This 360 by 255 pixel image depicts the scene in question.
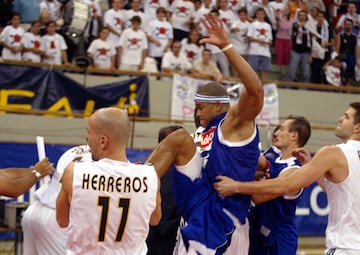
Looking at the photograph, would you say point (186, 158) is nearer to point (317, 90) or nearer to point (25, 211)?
point (25, 211)

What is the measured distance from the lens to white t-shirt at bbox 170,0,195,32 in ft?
60.7

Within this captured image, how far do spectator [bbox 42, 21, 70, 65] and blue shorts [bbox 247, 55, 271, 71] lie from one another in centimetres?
467

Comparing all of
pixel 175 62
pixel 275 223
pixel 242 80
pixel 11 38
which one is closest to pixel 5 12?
pixel 11 38

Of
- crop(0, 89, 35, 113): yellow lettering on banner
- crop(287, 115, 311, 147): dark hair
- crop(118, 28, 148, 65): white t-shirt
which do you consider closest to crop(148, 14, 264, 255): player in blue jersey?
crop(287, 115, 311, 147): dark hair

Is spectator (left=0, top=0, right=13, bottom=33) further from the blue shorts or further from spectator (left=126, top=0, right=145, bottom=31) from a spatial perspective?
the blue shorts

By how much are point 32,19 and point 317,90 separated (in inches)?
290

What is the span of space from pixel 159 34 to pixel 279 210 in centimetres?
1122

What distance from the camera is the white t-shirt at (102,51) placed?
1695 centimetres

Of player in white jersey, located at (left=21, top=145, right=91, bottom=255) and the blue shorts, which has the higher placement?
the blue shorts

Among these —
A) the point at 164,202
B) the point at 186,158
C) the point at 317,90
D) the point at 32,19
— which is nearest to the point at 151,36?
the point at 32,19

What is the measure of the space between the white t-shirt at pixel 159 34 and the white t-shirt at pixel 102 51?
3.73 feet

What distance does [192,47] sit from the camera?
1819 centimetres

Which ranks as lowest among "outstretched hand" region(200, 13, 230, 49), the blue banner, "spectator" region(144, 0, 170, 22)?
the blue banner

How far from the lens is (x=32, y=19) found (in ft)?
56.0
